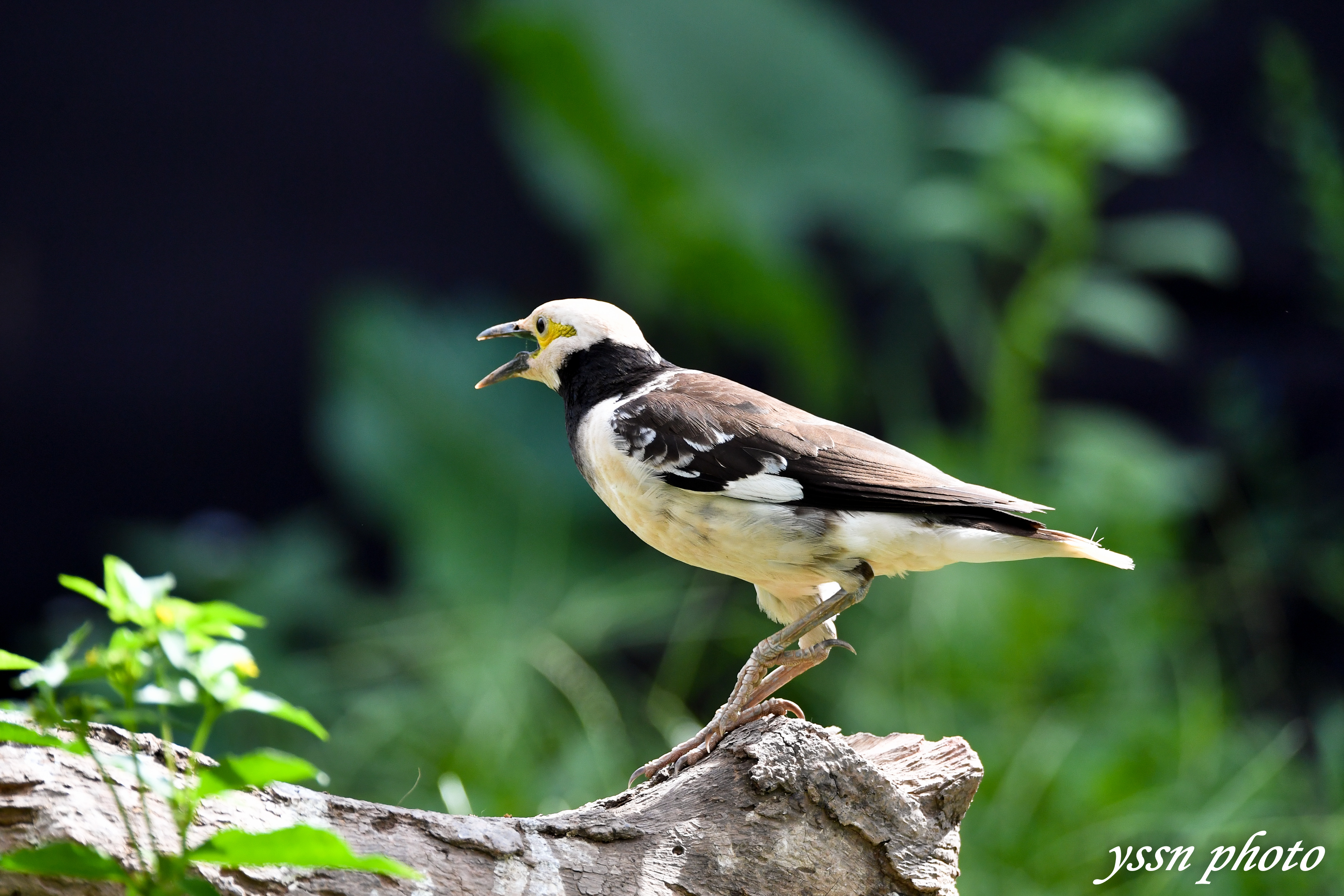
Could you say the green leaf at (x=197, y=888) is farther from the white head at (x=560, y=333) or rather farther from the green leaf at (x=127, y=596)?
the white head at (x=560, y=333)

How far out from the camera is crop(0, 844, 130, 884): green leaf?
4.55 ft

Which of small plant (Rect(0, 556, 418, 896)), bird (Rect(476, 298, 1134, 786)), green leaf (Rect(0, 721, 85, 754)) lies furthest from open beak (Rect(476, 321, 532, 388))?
green leaf (Rect(0, 721, 85, 754))

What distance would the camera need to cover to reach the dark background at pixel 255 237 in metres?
5.76

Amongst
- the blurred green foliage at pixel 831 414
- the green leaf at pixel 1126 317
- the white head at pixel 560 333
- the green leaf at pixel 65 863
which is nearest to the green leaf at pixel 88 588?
the green leaf at pixel 65 863

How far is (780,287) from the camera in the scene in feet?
18.6

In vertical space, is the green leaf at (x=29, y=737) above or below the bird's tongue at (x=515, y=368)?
below

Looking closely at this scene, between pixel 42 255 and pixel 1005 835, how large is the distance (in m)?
5.18

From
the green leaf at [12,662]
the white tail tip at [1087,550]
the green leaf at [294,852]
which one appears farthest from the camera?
the white tail tip at [1087,550]

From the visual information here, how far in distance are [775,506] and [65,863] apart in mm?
1499

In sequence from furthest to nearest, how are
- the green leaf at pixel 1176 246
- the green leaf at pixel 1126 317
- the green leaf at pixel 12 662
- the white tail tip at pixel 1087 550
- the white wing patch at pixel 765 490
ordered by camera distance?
the green leaf at pixel 1126 317 < the green leaf at pixel 1176 246 < the white wing patch at pixel 765 490 < the white tail tip at pixel 1087 550 < the green leaf at pixel 12 662

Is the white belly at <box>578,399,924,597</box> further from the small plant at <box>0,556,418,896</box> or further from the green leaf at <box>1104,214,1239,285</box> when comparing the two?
the green leaf at <box>1104,214,1239,285</box>

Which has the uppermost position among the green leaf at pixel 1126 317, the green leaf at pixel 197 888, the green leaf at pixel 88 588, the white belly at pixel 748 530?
the green leaf at pixel 1126 317

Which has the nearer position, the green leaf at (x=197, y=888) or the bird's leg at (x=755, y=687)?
the green leaf at (x=197, y=888)

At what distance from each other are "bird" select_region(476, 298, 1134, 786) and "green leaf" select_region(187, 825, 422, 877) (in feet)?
4.03
